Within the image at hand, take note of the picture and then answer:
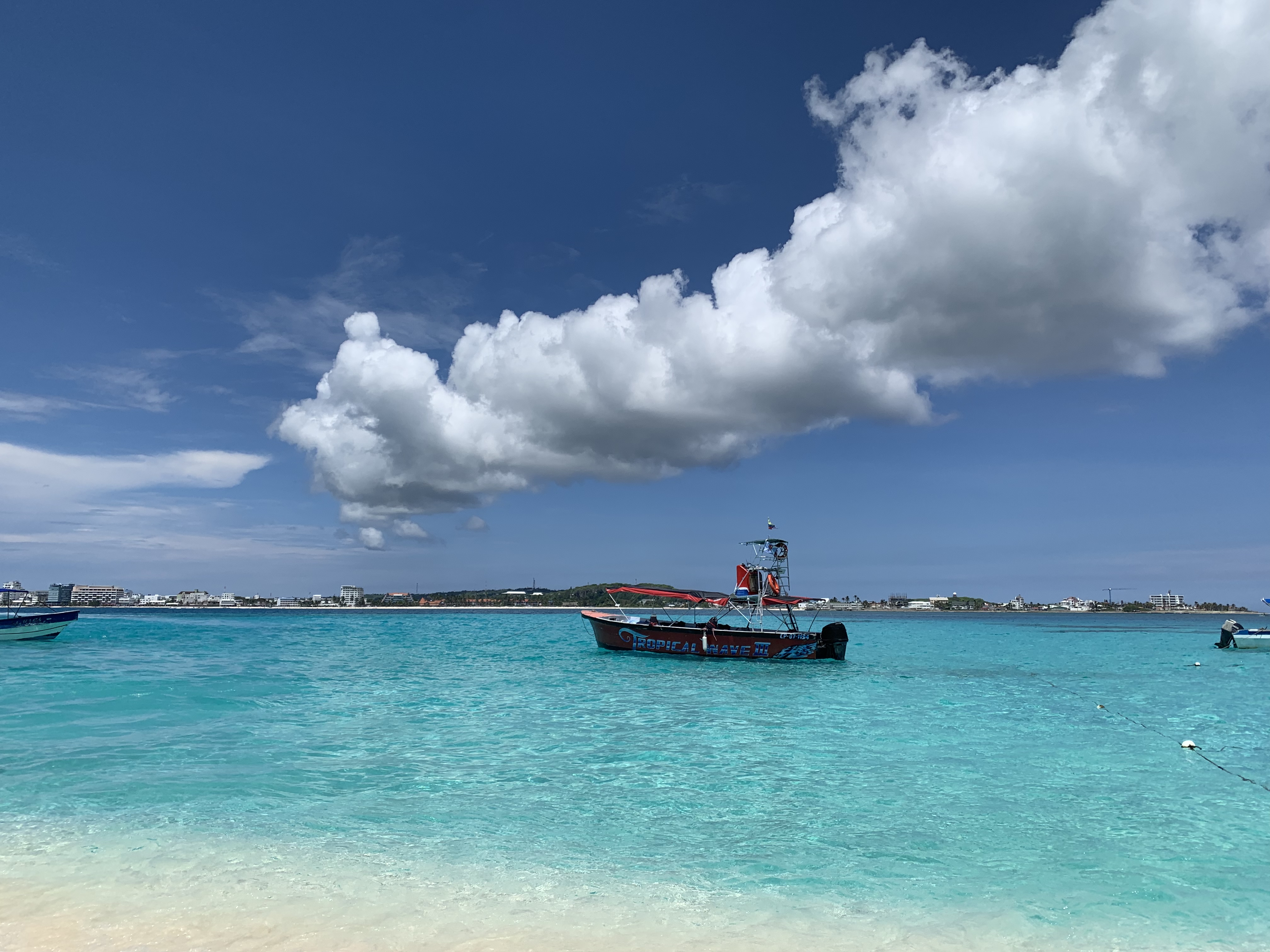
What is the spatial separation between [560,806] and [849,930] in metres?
5.93

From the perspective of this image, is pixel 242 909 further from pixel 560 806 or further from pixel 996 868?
pixel 996 868

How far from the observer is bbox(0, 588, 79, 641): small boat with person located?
54.0 m

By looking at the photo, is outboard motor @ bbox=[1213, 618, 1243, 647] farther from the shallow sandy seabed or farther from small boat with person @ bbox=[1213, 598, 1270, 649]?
the shallow sandy seabed

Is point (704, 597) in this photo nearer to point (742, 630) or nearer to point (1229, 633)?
point (742, 630)

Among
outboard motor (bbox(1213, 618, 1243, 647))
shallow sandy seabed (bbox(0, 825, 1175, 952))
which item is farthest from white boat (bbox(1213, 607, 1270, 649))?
shallow sandy seabed (bbox(0, 825, 1175, 952))

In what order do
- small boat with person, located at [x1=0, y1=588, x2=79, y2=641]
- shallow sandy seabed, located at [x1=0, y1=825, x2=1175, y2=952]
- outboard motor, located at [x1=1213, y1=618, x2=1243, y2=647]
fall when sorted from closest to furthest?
1. shallow sandy seabed, located at [x1=0, y1=825, x2=1175, y2=952]
2. small boat with person, located at [x1=0, y1=588, x2=79, y2=641]
3. outboard motor, located at [x1=1213, y1=618, x2=1243, y2=647]

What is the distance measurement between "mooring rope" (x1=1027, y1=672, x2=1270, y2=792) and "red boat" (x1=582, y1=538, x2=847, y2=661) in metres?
13.8

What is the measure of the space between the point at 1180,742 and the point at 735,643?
25037mm

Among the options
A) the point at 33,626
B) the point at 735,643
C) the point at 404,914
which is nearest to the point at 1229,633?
the point at 735,643

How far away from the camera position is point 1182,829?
11.8 meters

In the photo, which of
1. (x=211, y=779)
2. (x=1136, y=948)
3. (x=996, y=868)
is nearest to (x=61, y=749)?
(x=211, y=779)

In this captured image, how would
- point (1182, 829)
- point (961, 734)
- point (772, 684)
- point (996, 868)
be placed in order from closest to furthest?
point (996, 868) < point (1182, 829) < point (961, 734) < point (772, 684)

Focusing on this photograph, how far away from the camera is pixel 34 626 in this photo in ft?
182

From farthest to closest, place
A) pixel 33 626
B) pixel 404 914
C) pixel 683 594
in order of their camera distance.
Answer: pixel 33 626, pixel 683 594, pixel 404 914
